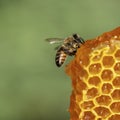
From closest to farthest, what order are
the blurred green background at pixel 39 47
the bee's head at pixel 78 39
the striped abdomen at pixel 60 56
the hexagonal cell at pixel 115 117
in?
the hexagonal cell at pixel 115 117 → the bee's head at pixel 78 39 → the striped abdomen at pixel 60 56 → the blurred green background at pixel 39 47

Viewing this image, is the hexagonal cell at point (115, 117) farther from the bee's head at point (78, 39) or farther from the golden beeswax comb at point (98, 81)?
the bee's head at point (78, 39)

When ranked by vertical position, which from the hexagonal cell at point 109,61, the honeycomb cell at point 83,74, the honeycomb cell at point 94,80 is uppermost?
the hexagonal cell at point 109,61

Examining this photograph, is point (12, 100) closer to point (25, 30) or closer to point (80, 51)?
point (25, 30)

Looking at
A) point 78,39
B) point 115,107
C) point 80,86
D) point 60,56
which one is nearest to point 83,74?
point 80,86

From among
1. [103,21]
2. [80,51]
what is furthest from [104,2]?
[80,51]

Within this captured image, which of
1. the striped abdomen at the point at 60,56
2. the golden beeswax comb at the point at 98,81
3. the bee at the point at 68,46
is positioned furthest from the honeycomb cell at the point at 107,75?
the striped abdomen at the point at 60,56

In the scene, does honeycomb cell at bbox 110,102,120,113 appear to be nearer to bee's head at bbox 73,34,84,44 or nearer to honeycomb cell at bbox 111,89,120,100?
honeycomb cell at bbox 111,89,120,100

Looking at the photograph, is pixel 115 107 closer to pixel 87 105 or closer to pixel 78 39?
pixel 87 105

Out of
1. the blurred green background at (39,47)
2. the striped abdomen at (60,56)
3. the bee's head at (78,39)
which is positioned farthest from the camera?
the blurred green background at (39,47)
